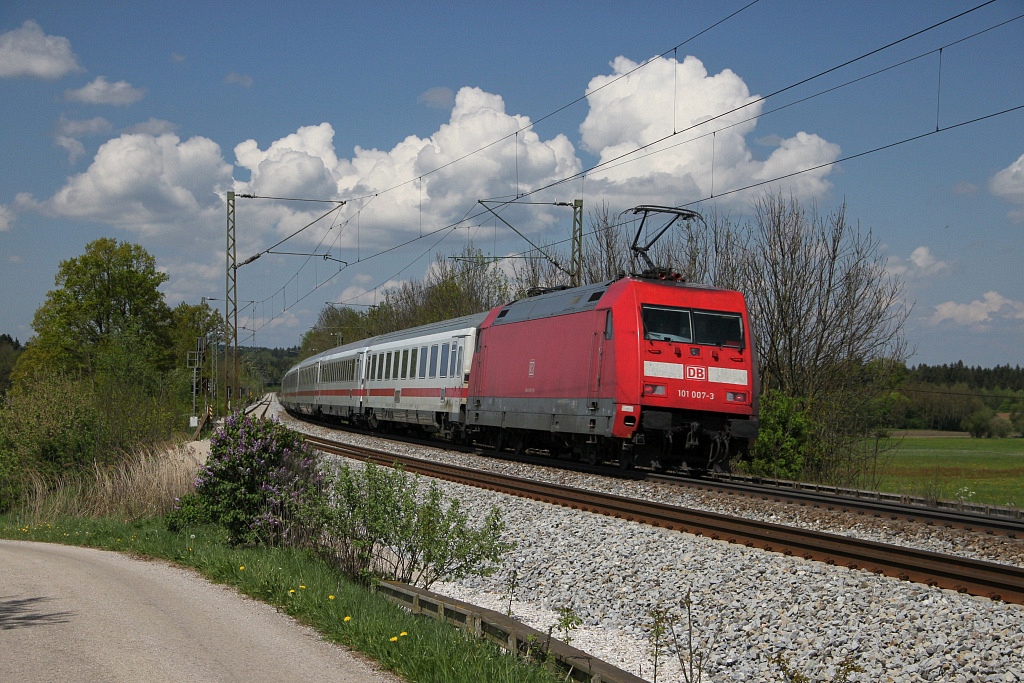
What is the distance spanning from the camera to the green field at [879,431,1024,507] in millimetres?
26138

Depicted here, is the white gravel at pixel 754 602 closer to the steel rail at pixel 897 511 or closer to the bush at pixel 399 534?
the steel rail at pixel 897 511

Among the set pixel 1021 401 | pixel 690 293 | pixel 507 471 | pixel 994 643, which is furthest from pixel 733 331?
pixel 1021 401

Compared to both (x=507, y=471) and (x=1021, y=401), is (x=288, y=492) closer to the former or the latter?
(x=507, y=471)

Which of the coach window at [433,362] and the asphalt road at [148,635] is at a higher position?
the coach window at [433,362]

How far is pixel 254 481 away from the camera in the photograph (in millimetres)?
10781

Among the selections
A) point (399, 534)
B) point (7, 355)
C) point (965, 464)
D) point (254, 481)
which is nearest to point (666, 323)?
point (254, 481)

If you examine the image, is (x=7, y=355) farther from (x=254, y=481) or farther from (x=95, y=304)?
(x=254, y=481)

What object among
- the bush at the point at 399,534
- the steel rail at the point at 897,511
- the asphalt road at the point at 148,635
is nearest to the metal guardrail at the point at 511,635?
the asphalt road at the point at 148,635

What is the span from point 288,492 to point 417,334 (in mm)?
19356

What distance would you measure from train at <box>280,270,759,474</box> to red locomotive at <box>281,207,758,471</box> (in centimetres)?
2

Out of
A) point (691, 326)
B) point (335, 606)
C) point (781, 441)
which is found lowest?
point (335, 606)

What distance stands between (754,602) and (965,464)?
4861 cm

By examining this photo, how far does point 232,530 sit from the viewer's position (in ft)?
34.7

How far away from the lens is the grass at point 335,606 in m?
5.61
